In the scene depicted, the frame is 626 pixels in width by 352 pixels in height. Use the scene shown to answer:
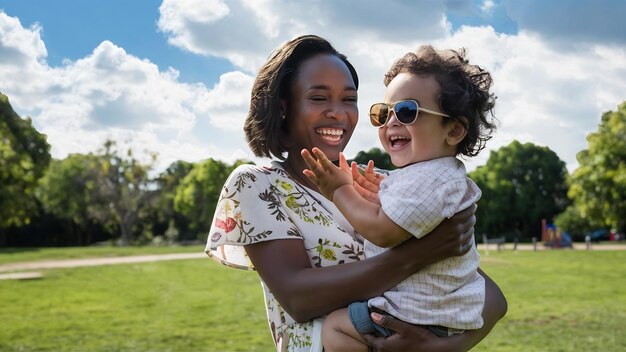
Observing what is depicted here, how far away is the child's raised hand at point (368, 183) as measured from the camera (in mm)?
2502

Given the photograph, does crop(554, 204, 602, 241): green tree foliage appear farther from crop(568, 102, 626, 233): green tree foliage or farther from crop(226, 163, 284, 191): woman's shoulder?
crop(226, 163, 284, 191): woman's shoulder

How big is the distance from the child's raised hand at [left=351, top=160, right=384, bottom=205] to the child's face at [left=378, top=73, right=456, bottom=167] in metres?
0.12

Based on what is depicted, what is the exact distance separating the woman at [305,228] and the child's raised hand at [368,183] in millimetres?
190

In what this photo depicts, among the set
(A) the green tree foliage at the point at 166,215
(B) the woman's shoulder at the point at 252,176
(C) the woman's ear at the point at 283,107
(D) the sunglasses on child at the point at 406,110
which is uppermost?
(A) the green tree foliage at the point at 166,215

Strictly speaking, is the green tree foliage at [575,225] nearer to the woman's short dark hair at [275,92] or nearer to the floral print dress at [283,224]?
the woman's short dark hair at [275,92]

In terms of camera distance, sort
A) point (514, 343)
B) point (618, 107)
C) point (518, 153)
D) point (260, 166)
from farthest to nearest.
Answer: point (518, 153) → point (618, 107) → point (514, 343) → point (260, 166)


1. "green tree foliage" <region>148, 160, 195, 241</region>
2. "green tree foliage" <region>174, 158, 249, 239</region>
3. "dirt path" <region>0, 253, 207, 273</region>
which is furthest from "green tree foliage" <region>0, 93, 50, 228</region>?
"green tree foliage" <region>148, 160, 195, 241</region>

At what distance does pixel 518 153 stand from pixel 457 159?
196ft

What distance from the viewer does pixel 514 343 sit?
10641mm

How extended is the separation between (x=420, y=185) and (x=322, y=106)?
26.5 inches

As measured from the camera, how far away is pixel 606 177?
1431 inches

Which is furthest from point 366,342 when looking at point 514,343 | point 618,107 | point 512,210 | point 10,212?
point 512,210

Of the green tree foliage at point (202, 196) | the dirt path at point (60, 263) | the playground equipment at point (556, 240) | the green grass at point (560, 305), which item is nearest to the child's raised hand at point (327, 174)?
the green grass at point (560, 305)

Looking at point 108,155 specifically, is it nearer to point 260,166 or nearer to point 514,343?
point 514,343
